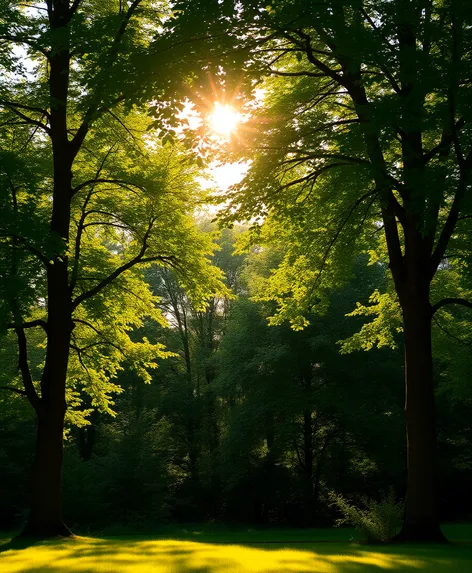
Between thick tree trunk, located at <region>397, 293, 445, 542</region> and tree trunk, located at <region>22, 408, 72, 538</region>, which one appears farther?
tree trunk, located at <region>22, 408, 72, 538</region>

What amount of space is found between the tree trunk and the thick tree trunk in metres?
7.06

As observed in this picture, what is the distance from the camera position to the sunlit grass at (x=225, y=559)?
23.3 ft

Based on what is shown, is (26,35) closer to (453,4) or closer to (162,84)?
(162,84)

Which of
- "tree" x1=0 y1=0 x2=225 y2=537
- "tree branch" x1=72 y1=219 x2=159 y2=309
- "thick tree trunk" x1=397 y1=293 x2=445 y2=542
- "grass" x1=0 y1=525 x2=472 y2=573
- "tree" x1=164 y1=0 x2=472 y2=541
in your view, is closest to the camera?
"grass" x1=0 y1=525 x2=472 y2=573

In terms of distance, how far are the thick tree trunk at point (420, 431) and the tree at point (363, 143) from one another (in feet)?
0.06

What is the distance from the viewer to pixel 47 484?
12797 mm

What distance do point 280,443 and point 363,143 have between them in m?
19.7

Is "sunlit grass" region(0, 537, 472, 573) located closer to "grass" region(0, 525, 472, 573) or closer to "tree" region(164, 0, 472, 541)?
"grass" region(0, 525, 472, 573)

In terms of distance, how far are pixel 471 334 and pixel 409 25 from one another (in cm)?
1382

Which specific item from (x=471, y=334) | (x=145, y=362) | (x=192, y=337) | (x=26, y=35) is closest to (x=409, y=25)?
(x=26, y=35)

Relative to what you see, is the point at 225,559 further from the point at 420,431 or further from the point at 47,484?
the point at 47,484

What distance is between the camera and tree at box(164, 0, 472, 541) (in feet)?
28.6

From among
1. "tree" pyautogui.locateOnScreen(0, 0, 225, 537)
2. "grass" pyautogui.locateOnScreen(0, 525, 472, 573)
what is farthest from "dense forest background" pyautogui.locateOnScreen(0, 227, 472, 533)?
"grass" pyautogui.locateOnScreen(0, 525, 472, 573)

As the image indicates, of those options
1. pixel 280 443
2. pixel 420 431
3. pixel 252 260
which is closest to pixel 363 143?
pixel 420 431
